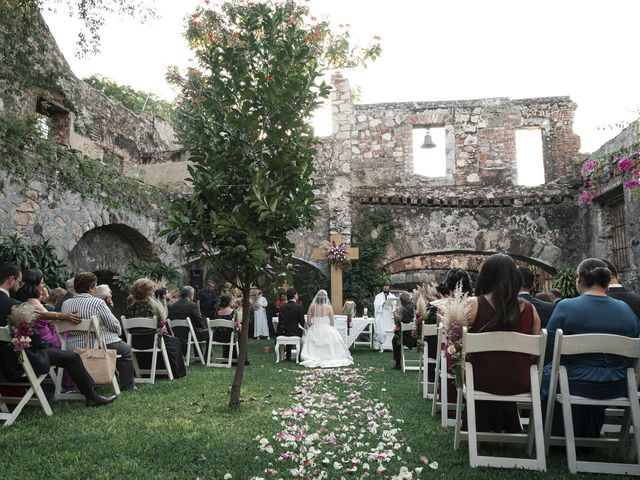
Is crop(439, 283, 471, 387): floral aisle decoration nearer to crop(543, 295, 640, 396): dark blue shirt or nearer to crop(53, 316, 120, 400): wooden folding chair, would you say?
crop(543, 295, 640, 396): dark blue shirt

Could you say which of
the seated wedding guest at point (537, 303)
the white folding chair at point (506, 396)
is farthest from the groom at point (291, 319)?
the white folding chair at point (506, 396)

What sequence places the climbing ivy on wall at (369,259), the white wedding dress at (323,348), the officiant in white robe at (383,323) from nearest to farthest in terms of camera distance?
the white wedding dress at (323,348) → the officiant in white robe at (383,323) → the climbing ivy on wall at (369,259)

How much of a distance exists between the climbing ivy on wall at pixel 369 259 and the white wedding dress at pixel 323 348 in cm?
468

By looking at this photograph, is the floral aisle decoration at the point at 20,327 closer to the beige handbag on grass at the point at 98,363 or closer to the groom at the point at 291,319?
the beige handbag on grass at the point at 98,363

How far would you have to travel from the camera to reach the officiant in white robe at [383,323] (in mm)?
11383

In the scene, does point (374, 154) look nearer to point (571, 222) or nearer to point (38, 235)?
point (571, 222)

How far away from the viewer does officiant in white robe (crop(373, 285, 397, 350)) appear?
11383mm

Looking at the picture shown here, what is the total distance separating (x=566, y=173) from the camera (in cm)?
1472

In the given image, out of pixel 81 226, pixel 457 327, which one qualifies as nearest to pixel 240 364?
pixel 457 327

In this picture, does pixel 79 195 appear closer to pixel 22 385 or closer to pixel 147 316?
pixel 147 316

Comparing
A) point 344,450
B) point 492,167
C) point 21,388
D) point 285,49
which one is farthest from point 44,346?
point 492,167

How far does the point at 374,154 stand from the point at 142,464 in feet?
43.0

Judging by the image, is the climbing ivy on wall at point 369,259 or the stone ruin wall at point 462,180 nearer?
the climbing ivy on wall at point 369,259

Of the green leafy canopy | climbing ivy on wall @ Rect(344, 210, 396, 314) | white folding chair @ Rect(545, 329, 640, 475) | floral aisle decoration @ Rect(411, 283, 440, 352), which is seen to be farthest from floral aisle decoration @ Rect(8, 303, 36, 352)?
climbing ivy on wall @ Rect(344, 210, 396, 314)
